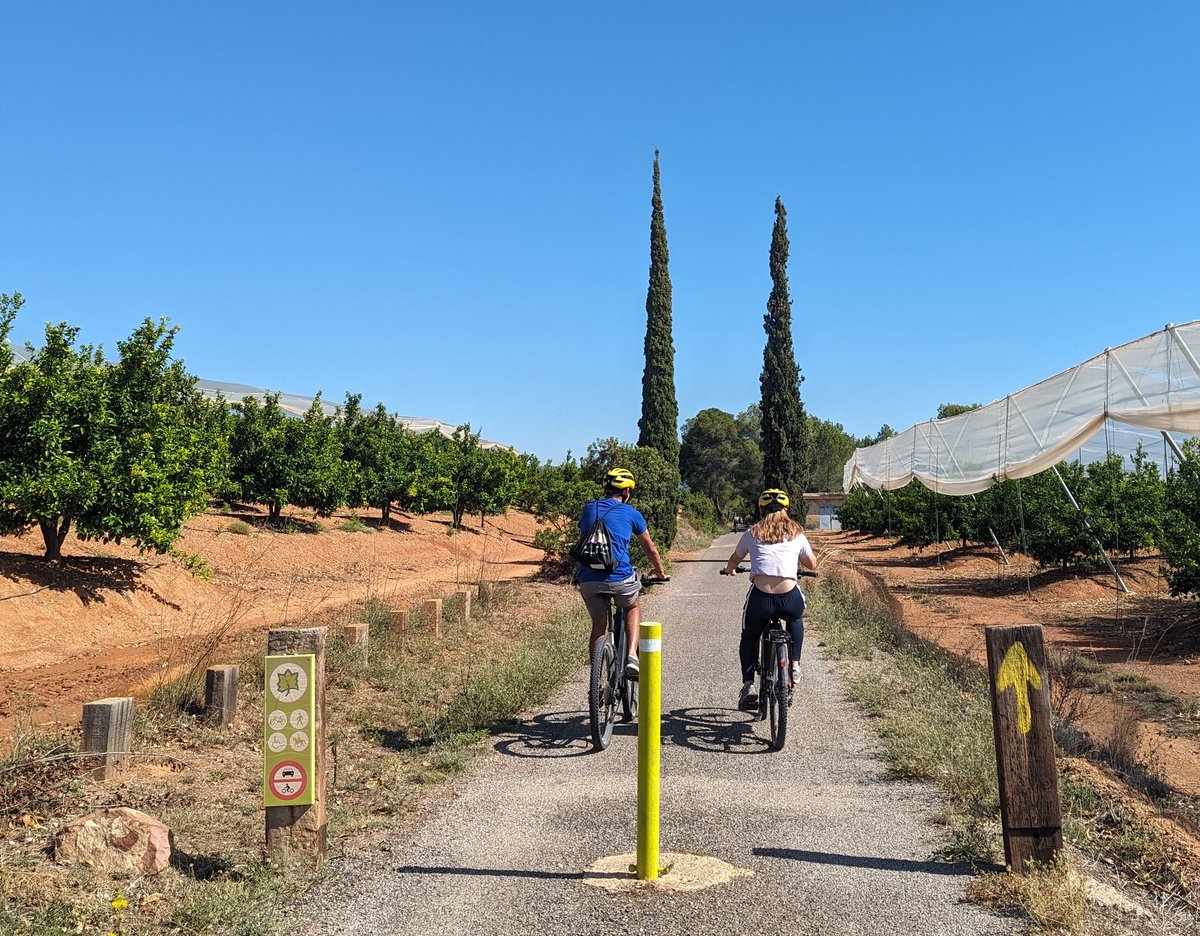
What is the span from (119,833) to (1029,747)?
13.4ft

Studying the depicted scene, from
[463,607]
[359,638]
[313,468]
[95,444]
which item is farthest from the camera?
[313,468]

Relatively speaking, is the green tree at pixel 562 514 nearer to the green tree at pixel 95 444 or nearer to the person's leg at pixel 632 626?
the green tree at pixel 95 444

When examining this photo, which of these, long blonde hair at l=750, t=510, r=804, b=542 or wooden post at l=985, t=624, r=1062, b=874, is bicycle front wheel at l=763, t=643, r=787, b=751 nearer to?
long blonde hair at l=750, t=510, r=804, b=542

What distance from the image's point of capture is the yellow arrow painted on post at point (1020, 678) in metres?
4.55

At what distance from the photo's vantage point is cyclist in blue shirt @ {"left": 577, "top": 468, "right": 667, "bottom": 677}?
23.1ft

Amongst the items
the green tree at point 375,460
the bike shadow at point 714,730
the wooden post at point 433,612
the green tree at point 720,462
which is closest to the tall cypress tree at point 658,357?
the green tree at point 375,460

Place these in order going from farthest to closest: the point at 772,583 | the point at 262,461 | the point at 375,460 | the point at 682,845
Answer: the point at 375,460 → the point at 262,461 → the point at 772,583 → the point at 682,845

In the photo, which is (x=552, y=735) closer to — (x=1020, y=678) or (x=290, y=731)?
(x=290, y=731)

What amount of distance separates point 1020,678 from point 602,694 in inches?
122

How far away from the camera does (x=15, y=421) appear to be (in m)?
13.5

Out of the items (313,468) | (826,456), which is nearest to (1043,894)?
(313,468)

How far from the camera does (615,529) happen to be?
23.3ft

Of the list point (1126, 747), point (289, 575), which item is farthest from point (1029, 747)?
point (289, 575)

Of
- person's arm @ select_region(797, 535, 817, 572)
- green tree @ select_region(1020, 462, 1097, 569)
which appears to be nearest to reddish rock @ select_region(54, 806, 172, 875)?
person's arm @ select_region(797, 535, 817, 572)
